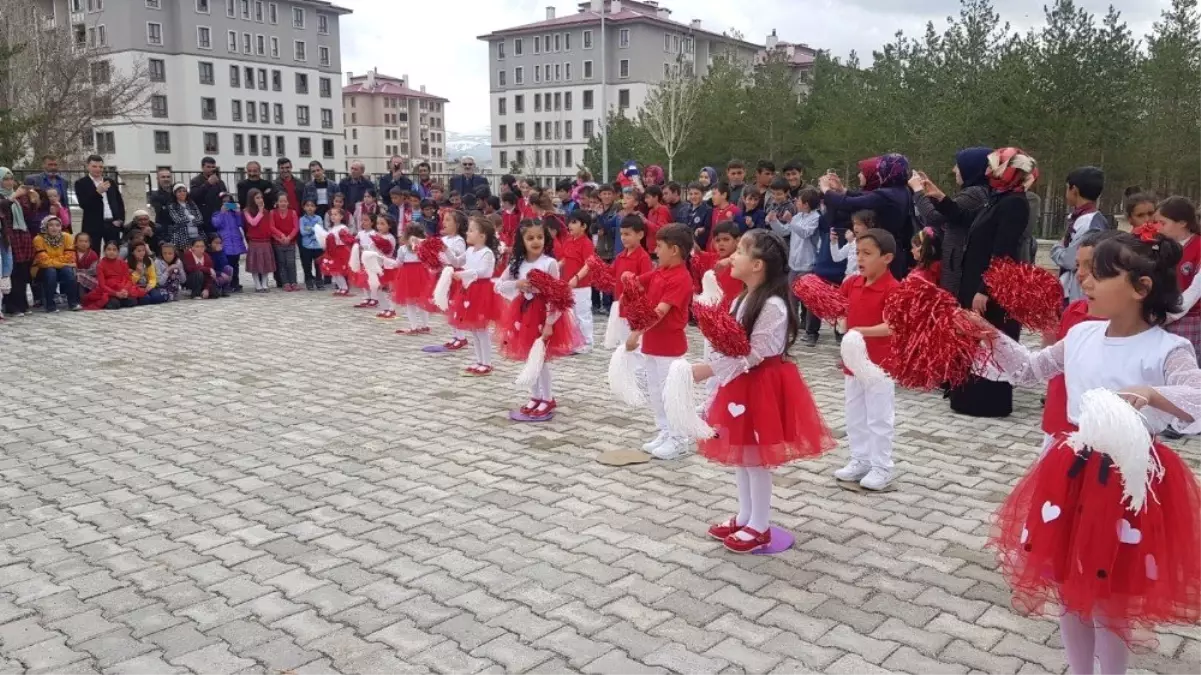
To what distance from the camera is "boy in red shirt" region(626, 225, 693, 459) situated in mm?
6309

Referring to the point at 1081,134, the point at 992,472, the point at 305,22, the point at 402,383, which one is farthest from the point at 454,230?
the point at 305,22

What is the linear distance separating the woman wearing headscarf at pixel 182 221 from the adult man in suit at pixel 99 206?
2.65 ft

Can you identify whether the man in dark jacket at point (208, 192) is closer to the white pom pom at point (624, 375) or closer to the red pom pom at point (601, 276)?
the red pom pom at point (601, 276)

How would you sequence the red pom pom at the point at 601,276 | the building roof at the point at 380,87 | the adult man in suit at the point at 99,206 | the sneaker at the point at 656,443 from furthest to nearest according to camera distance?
the building roof at the point at 380,87 < the adult man in suit at the point at 99,206 < the red pom pom at the point at 601,276 < the sneaker at the point at 656,443

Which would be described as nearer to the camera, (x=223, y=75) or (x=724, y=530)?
(x=724, y=530)

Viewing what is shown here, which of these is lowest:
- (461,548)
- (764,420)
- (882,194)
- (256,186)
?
(461,548)

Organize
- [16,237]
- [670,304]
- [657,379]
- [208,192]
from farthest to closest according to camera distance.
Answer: [208,192] → [16,237] → [657,379] → [670,304]

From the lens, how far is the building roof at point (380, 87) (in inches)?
4899

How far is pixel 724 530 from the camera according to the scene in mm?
5129

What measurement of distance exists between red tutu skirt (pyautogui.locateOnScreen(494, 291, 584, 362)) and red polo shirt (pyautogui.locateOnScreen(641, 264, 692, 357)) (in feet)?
3.99

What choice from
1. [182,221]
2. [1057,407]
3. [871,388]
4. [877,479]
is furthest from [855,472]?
[182,221]

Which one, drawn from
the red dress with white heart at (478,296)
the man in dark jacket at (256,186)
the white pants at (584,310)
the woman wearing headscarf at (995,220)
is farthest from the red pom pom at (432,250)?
the man in dark jacket at (256,186)

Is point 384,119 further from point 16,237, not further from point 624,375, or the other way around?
point 624,375

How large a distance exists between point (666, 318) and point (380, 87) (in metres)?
129
